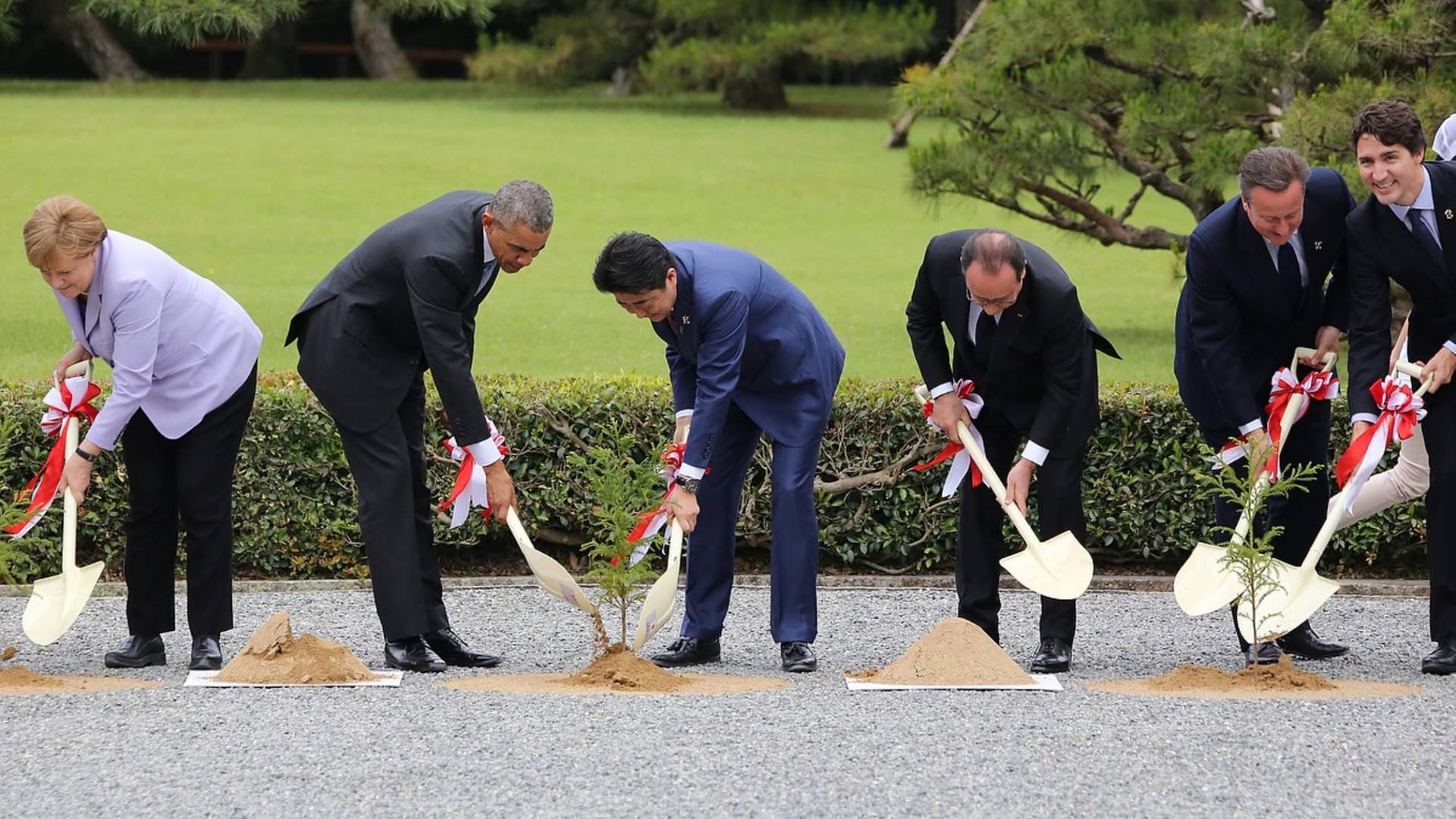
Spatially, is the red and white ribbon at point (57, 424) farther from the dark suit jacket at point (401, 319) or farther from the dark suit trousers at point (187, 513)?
the dark suit jacket at point (401, 319)

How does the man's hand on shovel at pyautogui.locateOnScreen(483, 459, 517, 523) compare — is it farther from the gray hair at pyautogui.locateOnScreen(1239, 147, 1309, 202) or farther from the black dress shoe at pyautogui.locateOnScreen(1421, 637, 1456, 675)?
the black dress shoe at pyautogui.locateOnScreen(1421, 637, 1456, 675)

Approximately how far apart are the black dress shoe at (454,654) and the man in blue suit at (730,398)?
20.5 inches

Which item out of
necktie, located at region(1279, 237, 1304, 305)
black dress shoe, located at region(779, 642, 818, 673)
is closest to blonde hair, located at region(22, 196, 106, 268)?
black dress shoe, located at region(779, 642, 818, 673)

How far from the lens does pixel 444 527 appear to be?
6758 mm

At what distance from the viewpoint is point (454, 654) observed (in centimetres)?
523

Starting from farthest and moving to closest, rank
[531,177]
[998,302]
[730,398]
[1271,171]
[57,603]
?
[531,177] → [730,398] → [57,603] → [998,302] → [1271,171]

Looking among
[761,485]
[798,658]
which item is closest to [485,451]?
Answer: [798,658]

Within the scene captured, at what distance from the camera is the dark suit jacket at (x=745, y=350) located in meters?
4.79

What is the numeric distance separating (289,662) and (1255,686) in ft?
→ 8.78

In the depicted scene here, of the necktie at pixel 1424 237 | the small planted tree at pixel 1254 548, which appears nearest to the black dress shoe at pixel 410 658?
the small planted tree at pixel 1254 548

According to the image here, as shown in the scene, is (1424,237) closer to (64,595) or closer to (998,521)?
(998,521)

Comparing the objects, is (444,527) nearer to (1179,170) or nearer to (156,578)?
(156,578)

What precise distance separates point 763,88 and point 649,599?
21.1 metres

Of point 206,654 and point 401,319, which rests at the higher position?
point 401,319
